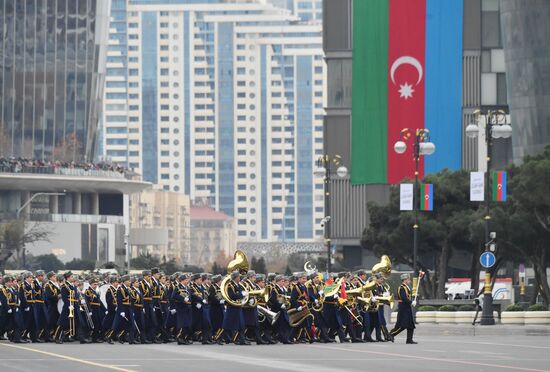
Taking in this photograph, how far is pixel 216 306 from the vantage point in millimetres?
40625

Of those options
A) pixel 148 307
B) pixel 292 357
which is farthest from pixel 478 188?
pixel 292 357

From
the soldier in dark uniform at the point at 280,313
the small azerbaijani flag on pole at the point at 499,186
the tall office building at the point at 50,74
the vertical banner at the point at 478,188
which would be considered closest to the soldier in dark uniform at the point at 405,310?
the soldier in dark uniform at the point at 280,313

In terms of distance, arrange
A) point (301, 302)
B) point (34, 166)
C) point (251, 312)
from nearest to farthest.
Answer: point (251, 312), point (301, 302), point (34, 166)

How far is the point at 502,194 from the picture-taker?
57250 mm

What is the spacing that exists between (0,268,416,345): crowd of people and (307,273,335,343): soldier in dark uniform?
25mm

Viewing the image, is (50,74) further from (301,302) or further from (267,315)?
(301,302)

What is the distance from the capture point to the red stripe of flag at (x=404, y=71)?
102688mm

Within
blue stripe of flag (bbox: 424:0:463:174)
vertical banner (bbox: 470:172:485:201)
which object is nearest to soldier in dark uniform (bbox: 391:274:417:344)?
vertical banner (bbox: 470:172:485:201)

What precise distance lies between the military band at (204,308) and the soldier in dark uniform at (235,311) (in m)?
0.02

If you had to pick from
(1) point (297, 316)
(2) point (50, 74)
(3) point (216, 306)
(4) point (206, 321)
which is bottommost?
(4) point (206, 321)

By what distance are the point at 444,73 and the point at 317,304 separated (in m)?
64.4

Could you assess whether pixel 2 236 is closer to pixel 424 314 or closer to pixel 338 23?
pixel 338 23

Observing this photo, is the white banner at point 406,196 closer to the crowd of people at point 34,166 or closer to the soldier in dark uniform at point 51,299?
the soldier in dark uniform at point 51,299

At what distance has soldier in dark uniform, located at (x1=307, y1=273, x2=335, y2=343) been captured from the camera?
40.5m
